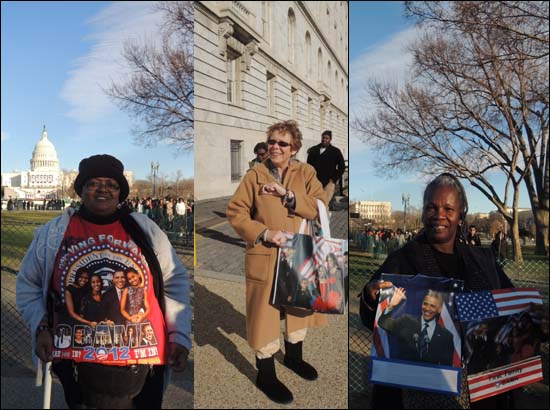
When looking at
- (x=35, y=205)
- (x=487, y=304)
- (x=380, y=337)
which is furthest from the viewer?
(x=35, y=205)

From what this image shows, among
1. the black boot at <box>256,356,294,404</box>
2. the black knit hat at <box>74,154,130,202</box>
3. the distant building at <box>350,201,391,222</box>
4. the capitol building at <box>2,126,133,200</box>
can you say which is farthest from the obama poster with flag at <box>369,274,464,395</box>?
the capitol building at <box>2,126,133,200</box>

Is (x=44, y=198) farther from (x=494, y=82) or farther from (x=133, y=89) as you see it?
(x=494, y=82)

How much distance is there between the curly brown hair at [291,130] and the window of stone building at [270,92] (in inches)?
4.3

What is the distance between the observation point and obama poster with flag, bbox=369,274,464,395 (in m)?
2.98

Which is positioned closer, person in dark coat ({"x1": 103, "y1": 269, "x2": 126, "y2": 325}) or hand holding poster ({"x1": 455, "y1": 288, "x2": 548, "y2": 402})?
hand holding poster ({"x1": 455, "y1": 288, "x2": 548, "y2": 402})

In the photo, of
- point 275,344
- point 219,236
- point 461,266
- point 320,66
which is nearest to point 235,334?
point 275,344

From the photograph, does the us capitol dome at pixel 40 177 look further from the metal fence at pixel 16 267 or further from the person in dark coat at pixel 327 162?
the person in dark coat at pixel 327 162

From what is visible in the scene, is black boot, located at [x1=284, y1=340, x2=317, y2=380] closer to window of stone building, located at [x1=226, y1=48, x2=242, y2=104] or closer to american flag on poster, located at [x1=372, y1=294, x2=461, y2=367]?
american flag on poster, located at [x1=372, y1=294, x2=461, y2=367]

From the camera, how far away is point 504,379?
9.96 ft

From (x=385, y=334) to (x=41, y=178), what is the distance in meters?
2.69

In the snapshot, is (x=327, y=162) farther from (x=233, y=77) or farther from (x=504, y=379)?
(x=504, y=379)

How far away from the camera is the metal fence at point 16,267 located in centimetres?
329

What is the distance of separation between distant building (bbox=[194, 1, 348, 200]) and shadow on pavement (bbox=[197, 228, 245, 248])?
0.24 metres

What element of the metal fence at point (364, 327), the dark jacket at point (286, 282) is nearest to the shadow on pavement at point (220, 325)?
the dark jacket at point (286, 282)
